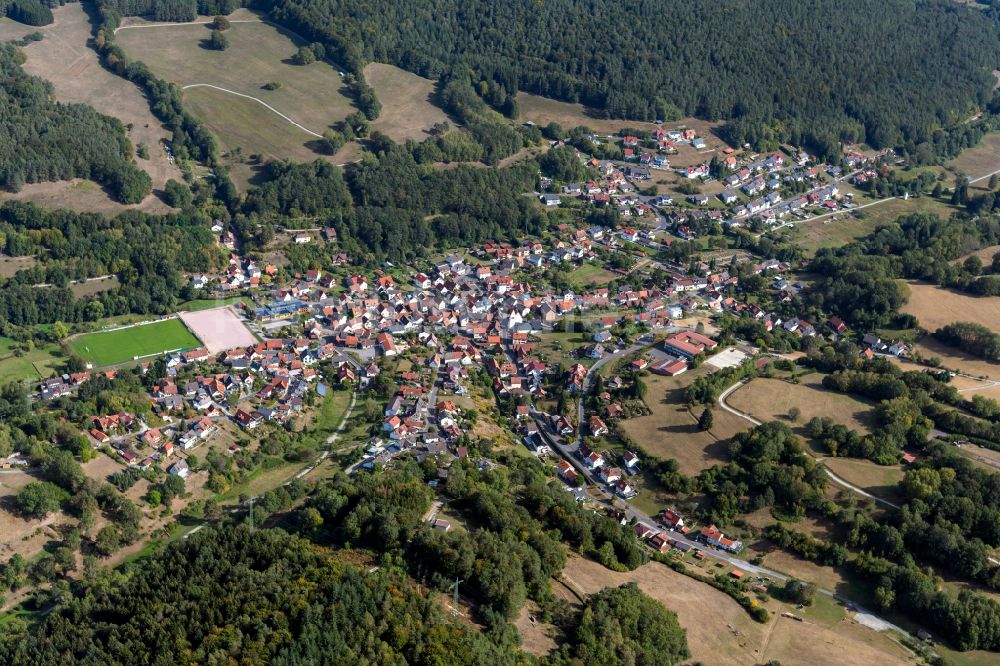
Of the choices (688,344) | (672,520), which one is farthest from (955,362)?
(672,520)

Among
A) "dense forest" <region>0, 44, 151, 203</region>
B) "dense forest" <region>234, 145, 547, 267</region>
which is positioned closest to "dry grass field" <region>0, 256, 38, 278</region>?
"dense forest" <region>0, 44, 151, 203</region>

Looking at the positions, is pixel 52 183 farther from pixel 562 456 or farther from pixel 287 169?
pixel 562 456

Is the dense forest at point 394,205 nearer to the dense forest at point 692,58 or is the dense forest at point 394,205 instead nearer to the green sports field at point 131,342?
the green sports field at point 131,342

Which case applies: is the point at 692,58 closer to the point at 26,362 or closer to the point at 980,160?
the point at 980,160

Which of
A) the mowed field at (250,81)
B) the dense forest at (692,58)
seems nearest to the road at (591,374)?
the mowed field at (250,81)

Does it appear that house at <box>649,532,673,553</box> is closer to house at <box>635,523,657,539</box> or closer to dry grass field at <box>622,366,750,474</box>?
house at <box>635,523,657,539</box>

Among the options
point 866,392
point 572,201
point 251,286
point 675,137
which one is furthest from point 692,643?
point 675,137

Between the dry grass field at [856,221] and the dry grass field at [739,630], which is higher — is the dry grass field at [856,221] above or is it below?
above
